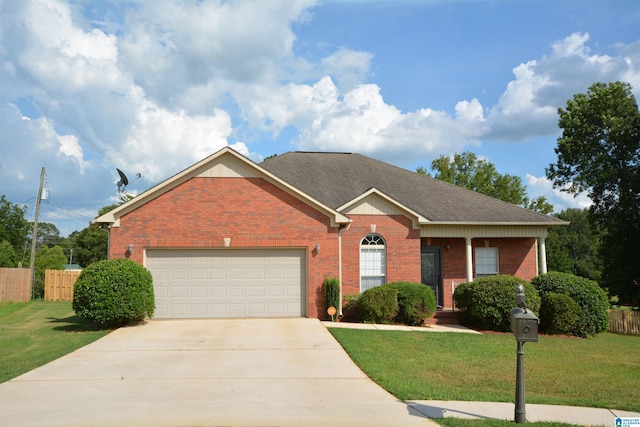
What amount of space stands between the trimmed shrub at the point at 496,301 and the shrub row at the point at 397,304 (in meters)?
1.43

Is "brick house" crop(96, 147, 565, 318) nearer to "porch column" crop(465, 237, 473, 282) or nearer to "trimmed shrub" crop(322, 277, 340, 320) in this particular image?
"trimmed shrub" crop(322, 277, 340, 320)

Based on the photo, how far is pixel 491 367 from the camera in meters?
10.9

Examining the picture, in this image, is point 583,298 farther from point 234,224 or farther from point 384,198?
point 234,224

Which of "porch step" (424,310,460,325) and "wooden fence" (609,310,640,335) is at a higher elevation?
"porch step" (424,310,460,325)

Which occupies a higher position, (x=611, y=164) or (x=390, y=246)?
(x=611, y=164)

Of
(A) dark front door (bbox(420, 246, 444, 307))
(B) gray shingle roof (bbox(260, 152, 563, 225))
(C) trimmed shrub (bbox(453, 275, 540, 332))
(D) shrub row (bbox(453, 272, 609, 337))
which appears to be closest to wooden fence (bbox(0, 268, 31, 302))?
(B) gray shingle roof (bbox(260, 152, 563, 225))

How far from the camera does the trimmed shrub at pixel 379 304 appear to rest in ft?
55.6

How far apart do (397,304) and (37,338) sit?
10576 mm

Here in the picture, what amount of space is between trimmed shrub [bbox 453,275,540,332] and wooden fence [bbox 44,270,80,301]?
937 inches

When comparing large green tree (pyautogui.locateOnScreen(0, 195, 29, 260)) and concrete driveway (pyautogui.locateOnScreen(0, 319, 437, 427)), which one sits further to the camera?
large green tree (pyautogui.locateOnScreen(0, 195, 29, 260))

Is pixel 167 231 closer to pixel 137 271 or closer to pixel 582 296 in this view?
pixel 137 271

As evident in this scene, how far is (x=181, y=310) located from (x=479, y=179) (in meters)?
33.0

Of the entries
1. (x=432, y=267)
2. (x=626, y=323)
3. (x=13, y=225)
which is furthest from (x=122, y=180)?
(x=13, y=225)

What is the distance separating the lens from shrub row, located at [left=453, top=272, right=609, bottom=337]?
663 inches
